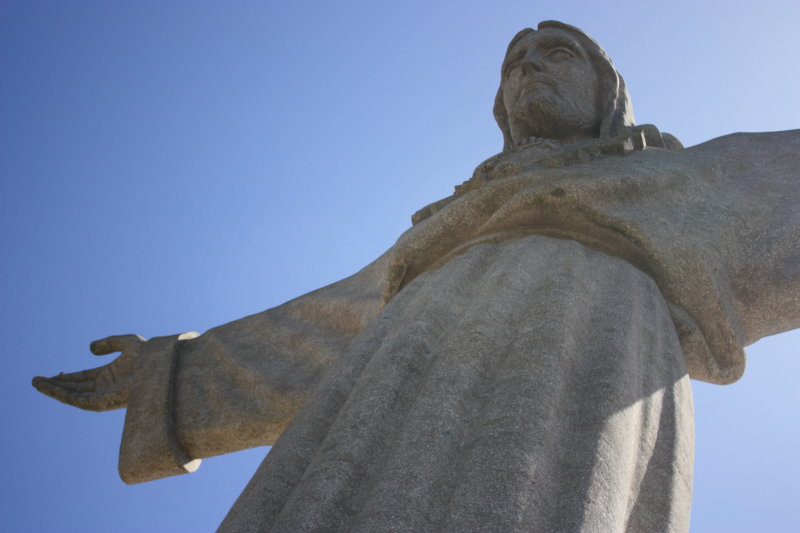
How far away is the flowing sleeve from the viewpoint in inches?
183

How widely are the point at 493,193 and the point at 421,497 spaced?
7.94 feet

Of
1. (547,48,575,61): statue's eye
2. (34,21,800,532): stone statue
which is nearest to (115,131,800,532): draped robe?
(34,21,800,532): stone statue

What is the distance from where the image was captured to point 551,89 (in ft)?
19.9

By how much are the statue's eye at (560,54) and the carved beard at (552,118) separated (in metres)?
0.43

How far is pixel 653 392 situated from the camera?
9.30ft

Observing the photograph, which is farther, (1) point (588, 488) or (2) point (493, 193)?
(2) point (493, 193)

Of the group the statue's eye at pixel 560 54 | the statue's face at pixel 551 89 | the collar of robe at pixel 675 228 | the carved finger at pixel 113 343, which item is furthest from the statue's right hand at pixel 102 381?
the statue's eye at pixel 560 54

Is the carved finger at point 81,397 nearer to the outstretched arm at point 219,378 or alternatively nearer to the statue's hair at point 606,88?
the outstretched arm at point 219,378

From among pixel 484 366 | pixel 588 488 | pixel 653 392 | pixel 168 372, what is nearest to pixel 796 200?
pixel 653 392

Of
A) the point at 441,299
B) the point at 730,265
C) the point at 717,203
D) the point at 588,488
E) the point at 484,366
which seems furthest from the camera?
the point at 717,203

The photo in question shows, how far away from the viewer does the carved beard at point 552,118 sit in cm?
591

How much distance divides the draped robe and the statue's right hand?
14cm

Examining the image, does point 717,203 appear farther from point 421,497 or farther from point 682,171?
point 421,497

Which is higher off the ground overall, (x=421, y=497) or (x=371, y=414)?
(x=371, y=414)
